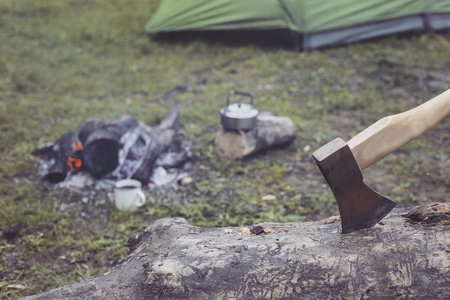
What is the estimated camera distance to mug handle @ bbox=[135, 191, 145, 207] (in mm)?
3889

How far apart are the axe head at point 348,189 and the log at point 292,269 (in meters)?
0.07

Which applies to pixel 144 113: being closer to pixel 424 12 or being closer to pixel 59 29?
pixel 59 29

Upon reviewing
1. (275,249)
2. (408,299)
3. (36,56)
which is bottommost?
(408,299)

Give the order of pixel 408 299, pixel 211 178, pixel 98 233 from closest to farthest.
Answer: pixel 408 299
pixel 98 233
pixel 211 178

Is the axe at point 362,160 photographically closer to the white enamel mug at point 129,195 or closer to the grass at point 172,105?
the grass at point 172,105

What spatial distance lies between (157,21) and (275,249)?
21.1ft

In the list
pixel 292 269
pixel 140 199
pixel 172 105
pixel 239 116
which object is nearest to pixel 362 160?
pixel 292 269

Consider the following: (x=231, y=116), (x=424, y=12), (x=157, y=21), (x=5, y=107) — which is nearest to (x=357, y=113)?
(x=231, y=116)

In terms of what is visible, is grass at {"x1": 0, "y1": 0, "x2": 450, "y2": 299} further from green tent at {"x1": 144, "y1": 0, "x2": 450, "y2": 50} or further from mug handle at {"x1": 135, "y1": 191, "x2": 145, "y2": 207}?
green tent at {"x1": 144, "y1": 0, "x2": 450, "y2": 50}

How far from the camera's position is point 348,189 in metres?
2.08

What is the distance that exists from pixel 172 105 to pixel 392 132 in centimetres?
410

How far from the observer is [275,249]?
2074 mm

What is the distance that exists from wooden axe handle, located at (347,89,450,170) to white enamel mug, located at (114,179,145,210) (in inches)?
90.5

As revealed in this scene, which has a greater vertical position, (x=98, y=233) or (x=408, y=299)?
(x=408, y=299)
